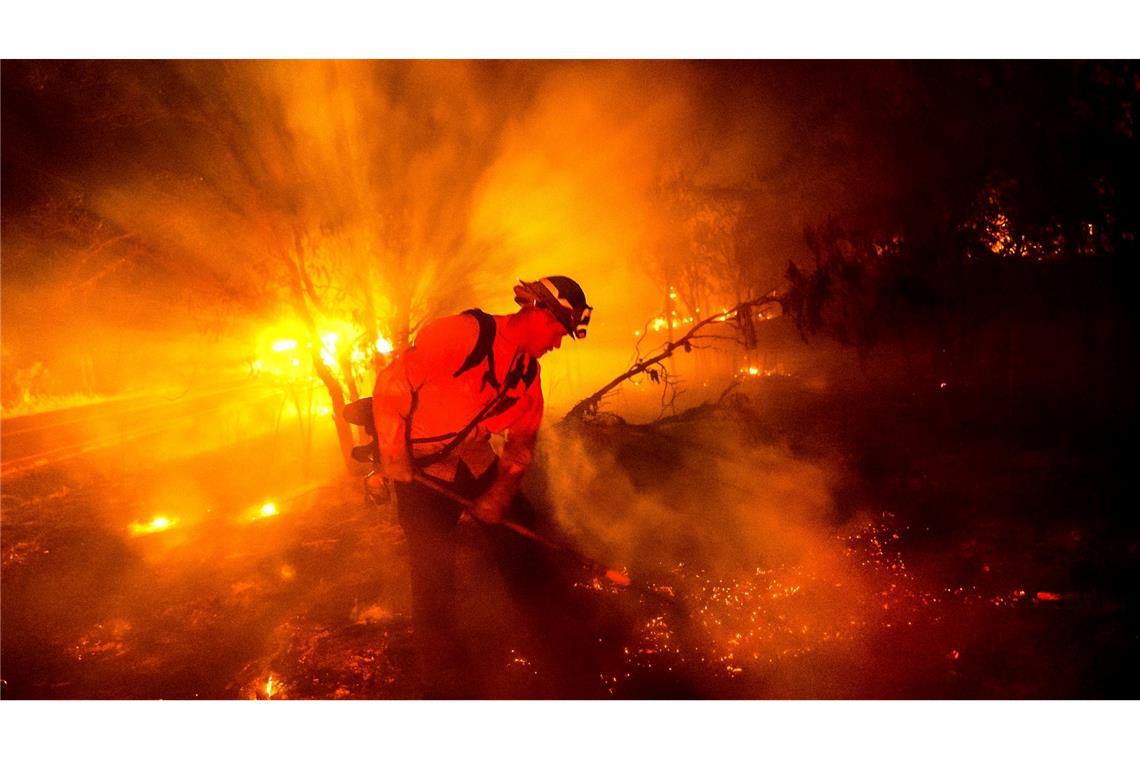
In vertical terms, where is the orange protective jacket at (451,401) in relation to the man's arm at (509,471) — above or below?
above

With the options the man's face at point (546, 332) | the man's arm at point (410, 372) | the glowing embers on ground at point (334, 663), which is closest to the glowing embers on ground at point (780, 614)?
the glowing embers on ground at point (334, 663)

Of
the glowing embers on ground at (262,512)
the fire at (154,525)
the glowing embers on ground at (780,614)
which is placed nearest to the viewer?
the glowing embers on ground at (780,614)

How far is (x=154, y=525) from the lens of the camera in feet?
22.4

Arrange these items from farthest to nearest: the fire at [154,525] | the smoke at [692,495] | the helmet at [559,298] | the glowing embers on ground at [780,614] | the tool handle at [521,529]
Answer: the fire at [154,525] < the smoke at [692,495] < the glowing embers on ground at [780,614] < the tool handle at [521,529] < the helmet at [559,298]

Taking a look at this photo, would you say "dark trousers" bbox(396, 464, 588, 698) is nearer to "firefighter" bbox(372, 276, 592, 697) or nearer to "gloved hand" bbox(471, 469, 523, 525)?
"firefighter" bbox(372, 276, 592, 697)

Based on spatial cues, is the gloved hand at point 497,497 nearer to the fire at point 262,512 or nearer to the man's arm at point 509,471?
the man's arm at point 509,471

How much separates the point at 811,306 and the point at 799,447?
1.80 meters

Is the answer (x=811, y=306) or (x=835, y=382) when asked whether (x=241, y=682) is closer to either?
(x=811, y=306)

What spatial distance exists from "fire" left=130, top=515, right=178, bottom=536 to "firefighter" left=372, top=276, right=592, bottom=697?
4.98m

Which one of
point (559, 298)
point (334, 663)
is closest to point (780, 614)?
point (559, 298)

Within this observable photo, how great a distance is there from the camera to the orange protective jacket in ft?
9.71

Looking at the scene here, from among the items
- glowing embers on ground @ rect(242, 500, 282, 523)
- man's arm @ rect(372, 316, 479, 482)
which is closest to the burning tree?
glowing embers on ground @ rect(242, 500, 282, 523)

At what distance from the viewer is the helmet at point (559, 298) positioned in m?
3.08

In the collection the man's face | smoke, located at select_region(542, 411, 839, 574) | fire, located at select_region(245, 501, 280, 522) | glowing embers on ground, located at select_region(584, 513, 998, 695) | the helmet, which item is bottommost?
glowing embers on ground, located at select_region(584, 513, 998, 695)
